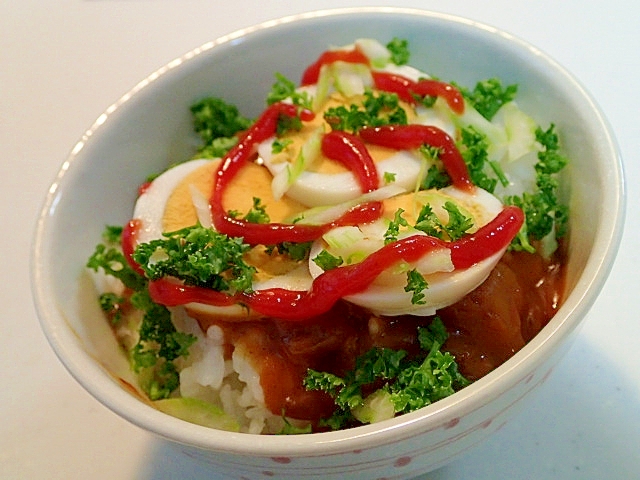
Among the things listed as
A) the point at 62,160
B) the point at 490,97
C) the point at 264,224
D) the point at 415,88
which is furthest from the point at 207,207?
the point at 62,160

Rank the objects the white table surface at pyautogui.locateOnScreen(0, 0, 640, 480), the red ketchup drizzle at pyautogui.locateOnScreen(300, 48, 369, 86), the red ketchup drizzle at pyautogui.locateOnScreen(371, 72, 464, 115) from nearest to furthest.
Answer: the white table surface at pyautogui.locateOnScreen(0, 0, 640, 480) < the red ketchup drizzle at pyautogui.locateOnScreen(371, 72, 464, 115) < the red ketchup drizzle at pyautogui.locateOnScreen(300, 48, 369, 86)

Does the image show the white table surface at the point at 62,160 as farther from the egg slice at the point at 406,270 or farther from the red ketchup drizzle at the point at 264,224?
the red ketchup drizzle at the point at 264,224

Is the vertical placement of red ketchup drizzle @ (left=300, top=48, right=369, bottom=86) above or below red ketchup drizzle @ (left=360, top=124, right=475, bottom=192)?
above

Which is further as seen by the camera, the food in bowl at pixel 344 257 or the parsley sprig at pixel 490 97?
the parsley sprig at pixel 490 97

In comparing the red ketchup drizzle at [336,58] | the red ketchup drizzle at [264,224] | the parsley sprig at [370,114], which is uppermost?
the red ketchup drizzle at [336,58]

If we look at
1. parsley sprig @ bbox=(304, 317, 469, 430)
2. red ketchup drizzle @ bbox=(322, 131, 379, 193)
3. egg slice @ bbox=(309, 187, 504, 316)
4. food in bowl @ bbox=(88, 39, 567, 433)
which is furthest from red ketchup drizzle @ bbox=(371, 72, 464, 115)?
parsley sprig @ bbox=(304, 317, 469, 430)

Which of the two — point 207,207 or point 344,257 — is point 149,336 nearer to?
point 207,207

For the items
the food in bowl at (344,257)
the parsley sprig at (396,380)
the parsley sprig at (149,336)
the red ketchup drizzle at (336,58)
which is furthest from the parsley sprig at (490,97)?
the parsley sprig at (149,336)

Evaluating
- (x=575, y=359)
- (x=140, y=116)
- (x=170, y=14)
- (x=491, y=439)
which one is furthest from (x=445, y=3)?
(x=491, y=439)

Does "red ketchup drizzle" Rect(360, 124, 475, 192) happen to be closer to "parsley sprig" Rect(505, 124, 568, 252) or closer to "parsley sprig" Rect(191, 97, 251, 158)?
"parsley sprig" Rect(505, 124, 568, 252)
